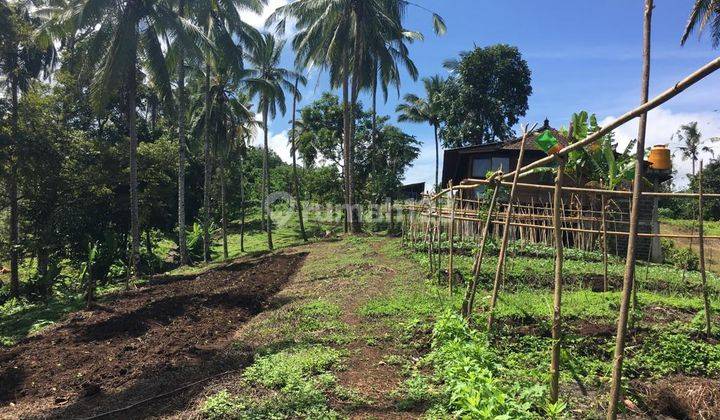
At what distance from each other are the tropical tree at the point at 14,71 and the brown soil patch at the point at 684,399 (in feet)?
54.8

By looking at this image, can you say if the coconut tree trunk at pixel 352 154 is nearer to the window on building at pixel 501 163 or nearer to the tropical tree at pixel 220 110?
the tropical tree at pixel 220 110

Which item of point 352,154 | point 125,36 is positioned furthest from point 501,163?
point 125,36

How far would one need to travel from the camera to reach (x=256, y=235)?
33.4 meters

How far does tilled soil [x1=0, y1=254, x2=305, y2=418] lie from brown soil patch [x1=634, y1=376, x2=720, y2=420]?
13.9ft

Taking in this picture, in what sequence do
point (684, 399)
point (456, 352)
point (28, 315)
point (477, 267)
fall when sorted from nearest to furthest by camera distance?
point (684, 399) < point (456, 352) < point (477, 267) < point (28, 315)

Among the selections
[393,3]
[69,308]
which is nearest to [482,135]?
[393,3]

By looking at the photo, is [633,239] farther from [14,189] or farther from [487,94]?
[487,94]

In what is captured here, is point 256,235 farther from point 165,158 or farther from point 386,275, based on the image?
point 386,275

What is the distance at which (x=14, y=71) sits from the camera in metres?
15.6

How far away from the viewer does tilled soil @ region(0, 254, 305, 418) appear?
4.96 meters

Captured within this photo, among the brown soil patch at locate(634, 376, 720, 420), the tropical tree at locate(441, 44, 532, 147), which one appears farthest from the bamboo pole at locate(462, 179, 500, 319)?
the tropical tree at locate(441, 44, 532, 147)

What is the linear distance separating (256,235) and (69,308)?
22545 millimetres

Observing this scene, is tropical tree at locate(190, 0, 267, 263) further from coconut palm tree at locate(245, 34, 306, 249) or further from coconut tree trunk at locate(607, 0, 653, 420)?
coconut tree trunk at locate(607, 0, 653, 420)

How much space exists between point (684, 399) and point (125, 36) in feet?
49.7
